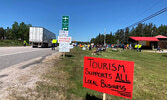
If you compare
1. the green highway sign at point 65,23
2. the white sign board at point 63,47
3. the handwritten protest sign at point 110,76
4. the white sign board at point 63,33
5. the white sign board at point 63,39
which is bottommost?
the handwritten protest sign at point 110,76

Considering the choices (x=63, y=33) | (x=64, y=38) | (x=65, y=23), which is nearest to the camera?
(x=63, y=33)

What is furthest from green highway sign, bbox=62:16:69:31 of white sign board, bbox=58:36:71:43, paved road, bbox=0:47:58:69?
paved road, bbox=0:47:58:69

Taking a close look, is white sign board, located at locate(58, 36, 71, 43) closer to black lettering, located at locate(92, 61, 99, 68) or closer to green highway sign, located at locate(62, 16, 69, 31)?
green highway sign, located at locate(62, 16, 69, 31)

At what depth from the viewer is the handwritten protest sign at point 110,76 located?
2.31 metres

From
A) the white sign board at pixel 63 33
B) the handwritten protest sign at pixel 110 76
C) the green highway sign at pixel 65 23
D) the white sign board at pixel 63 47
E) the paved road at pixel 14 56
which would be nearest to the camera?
the handwritten protest sign at pixel 110 76

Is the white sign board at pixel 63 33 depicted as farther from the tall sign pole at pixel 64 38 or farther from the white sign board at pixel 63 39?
the white sign board at pixel 63 39

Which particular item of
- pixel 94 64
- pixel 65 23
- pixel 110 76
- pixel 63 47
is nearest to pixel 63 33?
pixel 65 23

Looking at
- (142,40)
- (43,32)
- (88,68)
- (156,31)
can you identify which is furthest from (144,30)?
(88,68)

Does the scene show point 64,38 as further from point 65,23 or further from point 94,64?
point 94,64

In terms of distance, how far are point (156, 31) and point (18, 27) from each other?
10649cm

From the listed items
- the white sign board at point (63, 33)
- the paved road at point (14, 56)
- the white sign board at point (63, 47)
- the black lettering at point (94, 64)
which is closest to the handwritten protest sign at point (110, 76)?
the black lettering at point (94, 64)

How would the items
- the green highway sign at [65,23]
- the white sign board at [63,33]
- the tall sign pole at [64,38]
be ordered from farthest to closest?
the green highway sign at [65,23] < the tall sign pole at [64,38] < the white sign board at [63,33]

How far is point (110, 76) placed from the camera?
2482 millimetres

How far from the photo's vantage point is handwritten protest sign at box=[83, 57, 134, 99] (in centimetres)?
231
